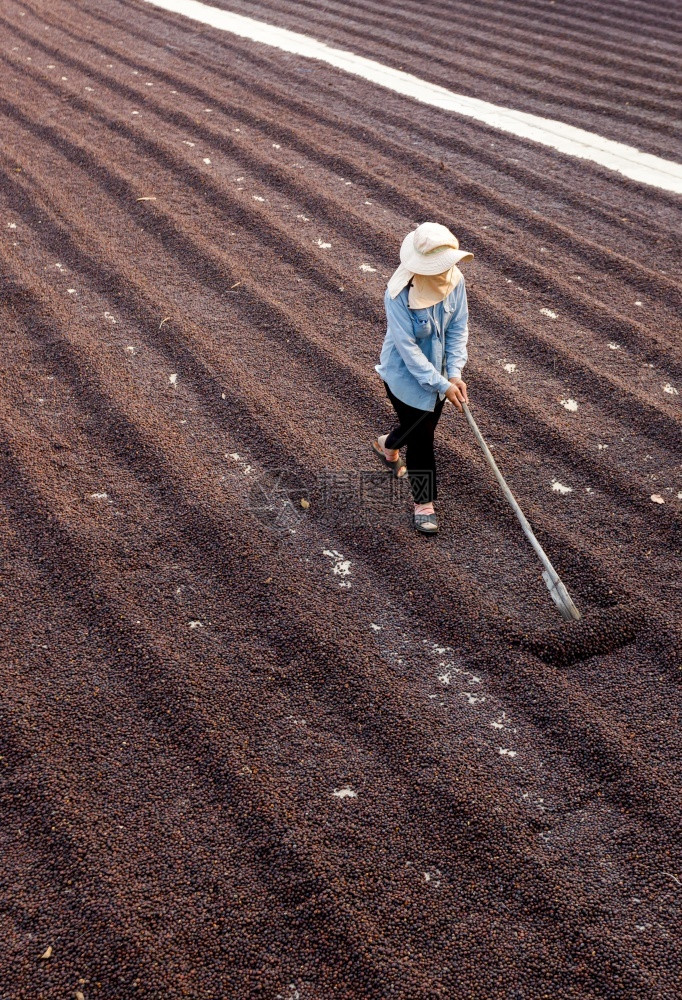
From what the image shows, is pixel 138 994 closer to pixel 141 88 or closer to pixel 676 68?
pixel 141 88

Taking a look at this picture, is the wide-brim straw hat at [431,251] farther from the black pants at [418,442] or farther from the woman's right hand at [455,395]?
the black pants at [418,442]

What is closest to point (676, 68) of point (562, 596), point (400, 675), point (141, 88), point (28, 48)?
point (141, 88)

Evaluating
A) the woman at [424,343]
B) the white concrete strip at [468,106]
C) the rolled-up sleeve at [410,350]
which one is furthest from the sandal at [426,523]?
the white concrete strip at [468,106]

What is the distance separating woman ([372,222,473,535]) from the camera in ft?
9.78

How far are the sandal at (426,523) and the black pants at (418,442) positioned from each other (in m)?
0.07

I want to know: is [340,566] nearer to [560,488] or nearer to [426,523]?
[426,523]

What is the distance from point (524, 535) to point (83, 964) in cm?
225

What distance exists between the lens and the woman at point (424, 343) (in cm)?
298

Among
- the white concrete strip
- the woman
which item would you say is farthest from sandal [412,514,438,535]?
the white concrete strip

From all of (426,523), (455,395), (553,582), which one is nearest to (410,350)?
(455,395)

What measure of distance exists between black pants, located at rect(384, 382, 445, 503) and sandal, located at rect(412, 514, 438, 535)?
0.07 m

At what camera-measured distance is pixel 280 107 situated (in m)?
6.96

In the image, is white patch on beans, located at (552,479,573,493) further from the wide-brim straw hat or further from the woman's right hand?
the wide-brim straw hat

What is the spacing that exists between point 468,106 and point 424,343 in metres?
4.91
